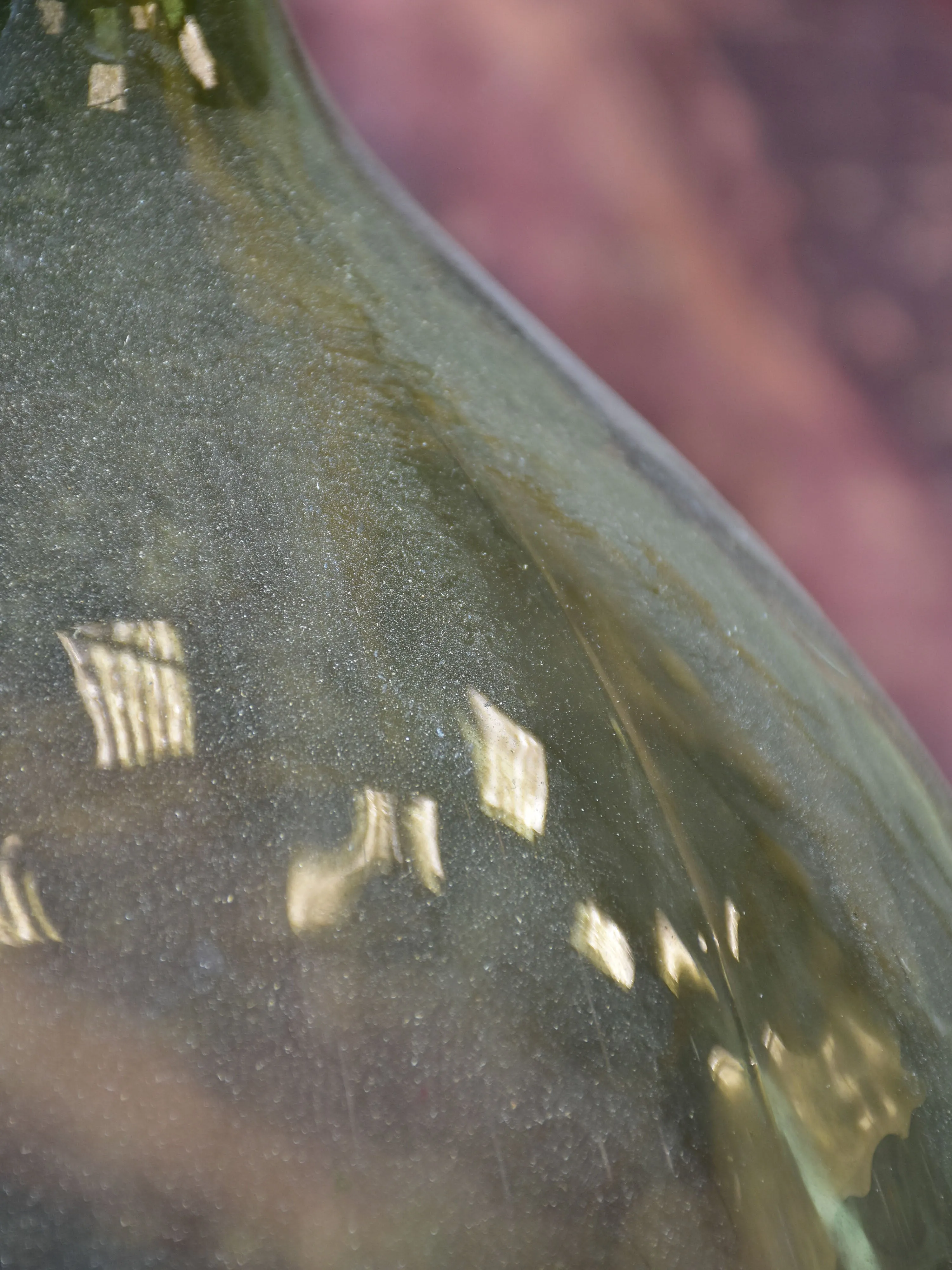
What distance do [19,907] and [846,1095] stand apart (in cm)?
11

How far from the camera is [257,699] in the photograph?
0.45 feet

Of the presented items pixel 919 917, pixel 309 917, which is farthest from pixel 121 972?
pixel 919 917

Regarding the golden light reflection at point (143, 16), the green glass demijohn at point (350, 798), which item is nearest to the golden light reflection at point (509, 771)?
the green glass demijohn at point (350, 798)

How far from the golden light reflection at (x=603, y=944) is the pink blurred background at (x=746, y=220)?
19 cm

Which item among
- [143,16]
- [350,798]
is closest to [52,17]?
[143,16]

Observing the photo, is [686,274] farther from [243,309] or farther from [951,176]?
[243,309]

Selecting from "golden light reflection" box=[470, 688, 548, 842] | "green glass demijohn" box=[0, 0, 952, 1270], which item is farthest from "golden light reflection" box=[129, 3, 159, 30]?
"golden light reflection" box=[470, 688, 548, 842]

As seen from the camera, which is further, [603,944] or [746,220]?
[746,220]

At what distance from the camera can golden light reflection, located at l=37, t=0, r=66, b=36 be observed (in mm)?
154

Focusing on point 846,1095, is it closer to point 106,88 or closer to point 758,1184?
point 758,1184

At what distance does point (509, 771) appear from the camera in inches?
5.8

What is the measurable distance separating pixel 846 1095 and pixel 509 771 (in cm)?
7

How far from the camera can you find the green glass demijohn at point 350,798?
0.41 ft

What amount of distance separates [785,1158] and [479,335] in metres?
0.13
